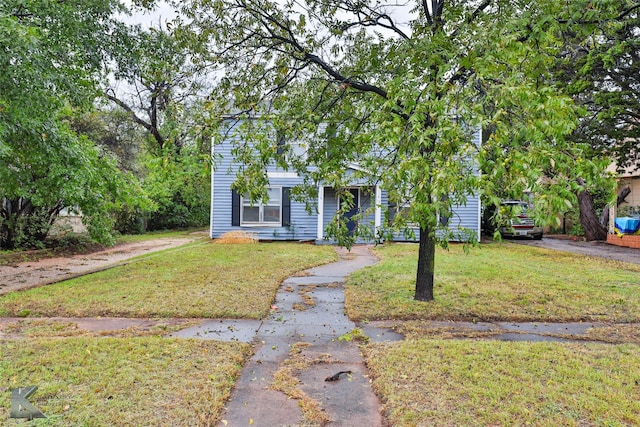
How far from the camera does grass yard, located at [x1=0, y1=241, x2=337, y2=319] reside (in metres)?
5.38

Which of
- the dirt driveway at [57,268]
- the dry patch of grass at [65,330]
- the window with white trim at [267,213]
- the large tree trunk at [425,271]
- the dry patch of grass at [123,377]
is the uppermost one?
the window with white trim at [267,213]

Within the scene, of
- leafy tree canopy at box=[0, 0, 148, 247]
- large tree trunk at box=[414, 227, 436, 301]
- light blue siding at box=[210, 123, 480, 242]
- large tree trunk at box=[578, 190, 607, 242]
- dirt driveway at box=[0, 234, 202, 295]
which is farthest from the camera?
large tree trunk at box=[578, 190, 607, 242]

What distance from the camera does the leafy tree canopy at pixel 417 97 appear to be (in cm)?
328

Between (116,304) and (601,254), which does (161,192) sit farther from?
(601,254)

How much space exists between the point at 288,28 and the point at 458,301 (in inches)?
180

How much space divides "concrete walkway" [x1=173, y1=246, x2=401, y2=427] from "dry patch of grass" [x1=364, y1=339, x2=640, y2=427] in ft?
0.65

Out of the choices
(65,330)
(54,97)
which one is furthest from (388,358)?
(54,97)

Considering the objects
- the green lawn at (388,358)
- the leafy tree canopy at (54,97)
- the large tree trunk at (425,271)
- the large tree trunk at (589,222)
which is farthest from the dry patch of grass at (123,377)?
the large tree trunk at (589,222)

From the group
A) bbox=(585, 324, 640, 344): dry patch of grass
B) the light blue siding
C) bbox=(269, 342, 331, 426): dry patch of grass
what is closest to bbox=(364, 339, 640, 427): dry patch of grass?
bbox=(585, 324, 640, 344): dry patch of grass

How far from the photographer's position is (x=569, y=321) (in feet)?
17.2

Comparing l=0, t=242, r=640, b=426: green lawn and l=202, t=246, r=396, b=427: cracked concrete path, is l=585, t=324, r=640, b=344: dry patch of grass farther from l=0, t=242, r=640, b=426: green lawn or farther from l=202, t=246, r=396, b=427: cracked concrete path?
l=202, t=246, r=396, b=427: cracked concrete path

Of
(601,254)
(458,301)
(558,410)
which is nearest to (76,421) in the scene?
(558,410)

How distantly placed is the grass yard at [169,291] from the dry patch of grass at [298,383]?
1.47 meters

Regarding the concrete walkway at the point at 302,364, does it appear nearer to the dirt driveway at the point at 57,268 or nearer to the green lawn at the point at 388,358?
the green lawn at the point at 388,358
